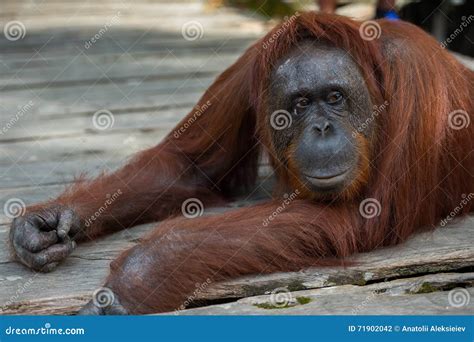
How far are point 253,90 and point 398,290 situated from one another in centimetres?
115

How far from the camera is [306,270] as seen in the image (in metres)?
3.46

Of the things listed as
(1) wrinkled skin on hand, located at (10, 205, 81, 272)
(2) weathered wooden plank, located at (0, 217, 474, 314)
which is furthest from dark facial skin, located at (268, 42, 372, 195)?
(1) wrinkled skin on hand, located at (10, 205, 81, 272)

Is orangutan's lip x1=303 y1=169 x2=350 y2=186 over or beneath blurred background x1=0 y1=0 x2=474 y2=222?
beneath

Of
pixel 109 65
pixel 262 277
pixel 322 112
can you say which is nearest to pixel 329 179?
pixel 322 112

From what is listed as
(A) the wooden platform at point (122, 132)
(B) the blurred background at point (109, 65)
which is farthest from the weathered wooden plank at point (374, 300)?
(B) the blurred background at point (109, 65)

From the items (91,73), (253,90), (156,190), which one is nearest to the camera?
(253,90)

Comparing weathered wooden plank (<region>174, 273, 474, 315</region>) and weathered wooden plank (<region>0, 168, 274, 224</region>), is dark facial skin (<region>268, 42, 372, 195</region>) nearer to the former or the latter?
weathered wooden plank (<region>174, 273, 474, 315</region>)

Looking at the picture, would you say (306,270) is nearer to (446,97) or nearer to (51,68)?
(446,97)

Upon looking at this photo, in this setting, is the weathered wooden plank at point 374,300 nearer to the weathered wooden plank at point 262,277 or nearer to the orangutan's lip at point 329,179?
the weathered wooden plank at point 262,277

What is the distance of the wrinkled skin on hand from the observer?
3.56 m

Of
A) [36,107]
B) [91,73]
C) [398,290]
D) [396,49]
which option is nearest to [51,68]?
[91,73]

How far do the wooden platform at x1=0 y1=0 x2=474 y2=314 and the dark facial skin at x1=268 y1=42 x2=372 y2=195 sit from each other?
1.22 ft

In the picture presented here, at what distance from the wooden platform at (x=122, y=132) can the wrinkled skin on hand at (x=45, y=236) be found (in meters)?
0.05

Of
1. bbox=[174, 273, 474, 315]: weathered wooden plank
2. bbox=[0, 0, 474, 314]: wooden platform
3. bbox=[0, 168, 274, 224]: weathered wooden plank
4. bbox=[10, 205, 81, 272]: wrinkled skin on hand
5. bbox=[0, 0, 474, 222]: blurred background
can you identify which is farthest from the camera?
bbox=[0, 0, 474, 222]: blurred background
